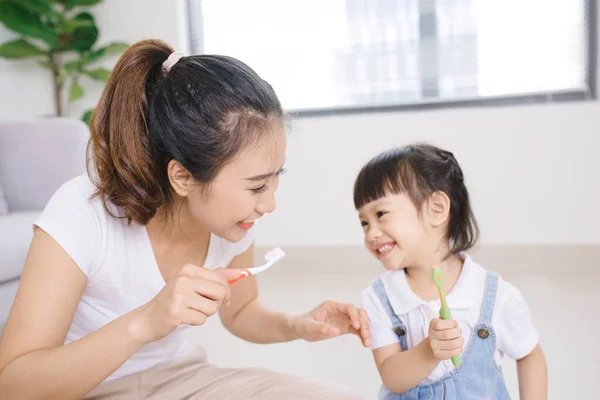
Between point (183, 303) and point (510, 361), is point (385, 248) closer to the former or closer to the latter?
point (183, 303)

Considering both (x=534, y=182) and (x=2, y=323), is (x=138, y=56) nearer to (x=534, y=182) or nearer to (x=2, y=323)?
(x=2, y=323)

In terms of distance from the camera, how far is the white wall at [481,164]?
9.12 feet

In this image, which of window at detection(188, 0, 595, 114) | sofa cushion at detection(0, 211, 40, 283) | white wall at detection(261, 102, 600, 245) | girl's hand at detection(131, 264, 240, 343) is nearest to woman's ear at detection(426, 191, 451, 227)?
girl's hand at detection(131, 264, 240, 343)

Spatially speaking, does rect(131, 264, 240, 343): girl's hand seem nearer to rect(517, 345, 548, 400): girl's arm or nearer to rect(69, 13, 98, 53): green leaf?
rect(517, 345, 548, 400): girl's arm

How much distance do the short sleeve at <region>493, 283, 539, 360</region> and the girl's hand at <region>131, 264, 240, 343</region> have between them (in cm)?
58

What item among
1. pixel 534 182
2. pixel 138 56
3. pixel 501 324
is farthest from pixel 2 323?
pixel 534 182

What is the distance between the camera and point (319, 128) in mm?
3162

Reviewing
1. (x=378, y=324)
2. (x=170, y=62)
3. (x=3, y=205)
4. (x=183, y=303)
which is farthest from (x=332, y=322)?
(x=3, y=205)

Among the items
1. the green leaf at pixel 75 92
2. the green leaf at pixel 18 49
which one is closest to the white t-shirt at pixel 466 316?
the green leaf at pixel 75 92

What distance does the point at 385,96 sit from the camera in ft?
10.7

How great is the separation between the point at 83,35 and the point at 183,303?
3066 millimetres

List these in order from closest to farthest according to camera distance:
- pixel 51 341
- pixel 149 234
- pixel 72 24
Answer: pixel 51 341
pixel 149 234
pixel 72 24

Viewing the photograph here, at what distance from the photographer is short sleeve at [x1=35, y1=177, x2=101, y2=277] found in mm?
877

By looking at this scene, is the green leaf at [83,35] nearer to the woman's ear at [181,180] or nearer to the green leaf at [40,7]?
the green leaf at [40,7]
